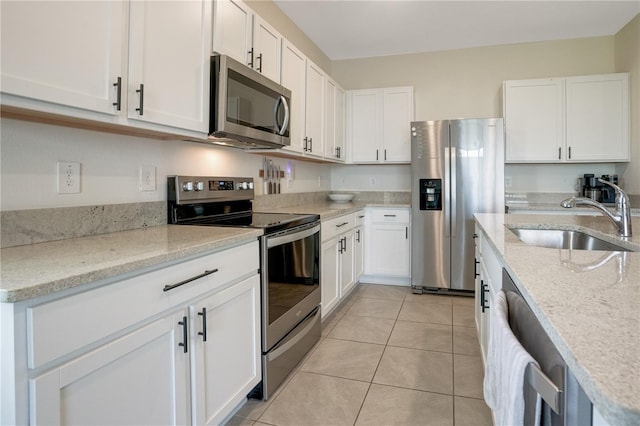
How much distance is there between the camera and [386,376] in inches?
85.9

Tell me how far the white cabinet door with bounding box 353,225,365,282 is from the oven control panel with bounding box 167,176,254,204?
4.63 ft

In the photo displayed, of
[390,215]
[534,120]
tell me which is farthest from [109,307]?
[534,120]

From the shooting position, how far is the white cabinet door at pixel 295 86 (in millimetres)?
2736

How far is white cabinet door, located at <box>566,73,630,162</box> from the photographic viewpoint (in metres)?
3.59

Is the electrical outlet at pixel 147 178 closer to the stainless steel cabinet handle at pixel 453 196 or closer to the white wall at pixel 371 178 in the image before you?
the stainless steel cabinet handle at pixel 453 196

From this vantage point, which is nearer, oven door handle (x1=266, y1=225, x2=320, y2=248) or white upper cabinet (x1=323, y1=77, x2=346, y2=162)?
oven door handle (x1=266, y1=225, x2=320, y2=248)

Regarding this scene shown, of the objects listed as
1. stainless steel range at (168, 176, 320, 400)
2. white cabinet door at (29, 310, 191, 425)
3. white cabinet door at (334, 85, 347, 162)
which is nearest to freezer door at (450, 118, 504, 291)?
white cabinet door at (334, 85, 347, 162)

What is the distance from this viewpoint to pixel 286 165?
345 cm

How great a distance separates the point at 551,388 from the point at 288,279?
163 centimetres

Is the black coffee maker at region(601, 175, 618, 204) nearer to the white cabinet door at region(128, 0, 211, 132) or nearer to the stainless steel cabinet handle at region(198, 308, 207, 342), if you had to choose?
the white cabinet door at region(128, 0, 211, 132)

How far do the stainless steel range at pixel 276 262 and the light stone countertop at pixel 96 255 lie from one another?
25 cm

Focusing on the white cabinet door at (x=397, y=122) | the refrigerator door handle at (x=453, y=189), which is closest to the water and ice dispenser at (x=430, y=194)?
the refrigerator door handle at (x=453, y=189)

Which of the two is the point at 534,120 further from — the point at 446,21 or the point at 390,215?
the point at 390,215

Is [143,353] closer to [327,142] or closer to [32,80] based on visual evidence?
[32,80]
